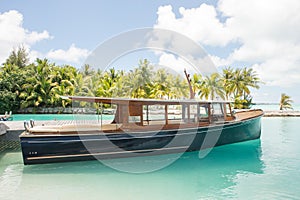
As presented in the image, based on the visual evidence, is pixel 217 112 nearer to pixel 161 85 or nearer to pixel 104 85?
pixel 104 85

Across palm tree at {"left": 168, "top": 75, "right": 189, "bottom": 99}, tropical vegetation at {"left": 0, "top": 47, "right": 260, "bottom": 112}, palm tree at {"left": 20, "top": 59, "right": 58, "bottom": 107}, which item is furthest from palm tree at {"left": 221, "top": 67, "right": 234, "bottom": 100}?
palm tree at {"left": 20, "top": 59, "right": 58, "bottom": 107}

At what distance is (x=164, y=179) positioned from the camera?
6.12 meters

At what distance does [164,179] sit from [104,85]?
18.4 meters

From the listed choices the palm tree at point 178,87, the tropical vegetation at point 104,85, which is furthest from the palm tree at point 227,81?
the palm tree at point 178,87

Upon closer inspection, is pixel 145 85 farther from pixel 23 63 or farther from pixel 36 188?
pixel 36 188

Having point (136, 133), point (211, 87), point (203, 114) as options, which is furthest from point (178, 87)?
point (136, 133)

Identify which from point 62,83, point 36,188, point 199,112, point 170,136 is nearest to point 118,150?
point 170,136

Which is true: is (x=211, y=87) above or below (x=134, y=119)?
above

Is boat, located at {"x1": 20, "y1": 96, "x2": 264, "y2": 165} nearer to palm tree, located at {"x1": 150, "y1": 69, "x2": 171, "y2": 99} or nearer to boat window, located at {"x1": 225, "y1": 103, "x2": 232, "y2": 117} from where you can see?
boat window, located at {"x1": 225, "y1": 103, "x2": 232, "y2": 117}

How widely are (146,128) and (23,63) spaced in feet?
106

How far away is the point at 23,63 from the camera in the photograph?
112 ft

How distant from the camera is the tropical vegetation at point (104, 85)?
25.1 m

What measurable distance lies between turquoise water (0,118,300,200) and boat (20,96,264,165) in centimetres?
38

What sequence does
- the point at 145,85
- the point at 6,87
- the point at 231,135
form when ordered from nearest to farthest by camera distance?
the point at 231,135 < the point at 6,87 < the point at 145,85
